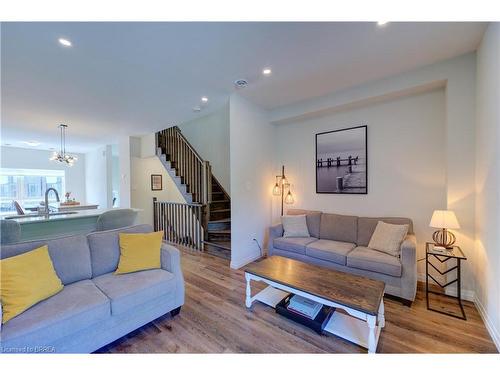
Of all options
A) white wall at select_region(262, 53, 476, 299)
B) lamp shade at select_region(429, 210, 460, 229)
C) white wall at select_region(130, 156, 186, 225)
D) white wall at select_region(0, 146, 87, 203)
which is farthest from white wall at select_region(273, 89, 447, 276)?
white wall at select_region(0, 146, 87, 203)

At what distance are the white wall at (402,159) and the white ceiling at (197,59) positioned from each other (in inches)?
22.3

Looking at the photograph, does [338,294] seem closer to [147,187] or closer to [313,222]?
[313,222]

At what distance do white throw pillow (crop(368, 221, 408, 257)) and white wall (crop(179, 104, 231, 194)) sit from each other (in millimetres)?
3412

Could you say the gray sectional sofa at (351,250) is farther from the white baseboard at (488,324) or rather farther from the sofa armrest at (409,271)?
the white baseboard at (488,324)

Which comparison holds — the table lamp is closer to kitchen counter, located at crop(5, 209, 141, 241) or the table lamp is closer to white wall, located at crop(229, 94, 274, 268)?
white wall, located at crop(229, 94, 274, 268)

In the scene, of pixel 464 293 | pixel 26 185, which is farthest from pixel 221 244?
pixel 26 185

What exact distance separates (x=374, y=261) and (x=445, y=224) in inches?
30.9

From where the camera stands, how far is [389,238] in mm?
2572

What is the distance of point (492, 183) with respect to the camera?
1787 millimetres

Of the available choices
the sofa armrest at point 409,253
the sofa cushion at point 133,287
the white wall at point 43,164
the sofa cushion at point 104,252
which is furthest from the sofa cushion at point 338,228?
the white wall at point 43,164

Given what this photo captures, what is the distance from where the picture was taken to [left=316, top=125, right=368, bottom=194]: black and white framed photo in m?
3.21
